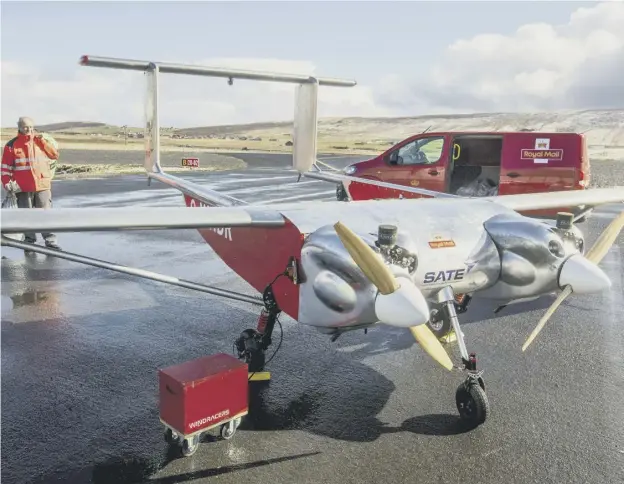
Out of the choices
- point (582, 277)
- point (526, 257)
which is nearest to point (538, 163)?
point (582, 277)

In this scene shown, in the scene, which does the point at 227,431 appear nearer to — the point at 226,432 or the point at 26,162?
the point at 226,432

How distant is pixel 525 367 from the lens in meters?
6.44

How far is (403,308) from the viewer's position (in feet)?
15.1

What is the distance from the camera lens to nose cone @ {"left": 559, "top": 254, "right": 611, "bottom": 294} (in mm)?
5551

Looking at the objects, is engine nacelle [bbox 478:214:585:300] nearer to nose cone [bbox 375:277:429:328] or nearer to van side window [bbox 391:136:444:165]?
nose cone [bbox 375:277:429:328]

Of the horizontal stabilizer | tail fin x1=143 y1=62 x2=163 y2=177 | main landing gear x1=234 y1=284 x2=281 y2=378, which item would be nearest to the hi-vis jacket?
tail fin x1=143 y1=62 x2=163 y2=177

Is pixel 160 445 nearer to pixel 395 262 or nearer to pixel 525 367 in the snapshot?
pixel 395 262

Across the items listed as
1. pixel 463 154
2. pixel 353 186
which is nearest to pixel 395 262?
pixel 353 186

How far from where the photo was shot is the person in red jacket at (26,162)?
11.0 meters

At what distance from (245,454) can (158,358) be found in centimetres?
224

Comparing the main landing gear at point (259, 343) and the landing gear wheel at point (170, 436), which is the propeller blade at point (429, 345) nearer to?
the main landing gear at point (259, 343)

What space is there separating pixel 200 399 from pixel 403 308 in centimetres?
184

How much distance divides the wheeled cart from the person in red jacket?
748 cm

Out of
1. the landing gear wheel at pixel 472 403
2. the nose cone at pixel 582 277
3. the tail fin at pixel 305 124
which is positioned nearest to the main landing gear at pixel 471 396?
the landing gear wheel at pixel 472 403
